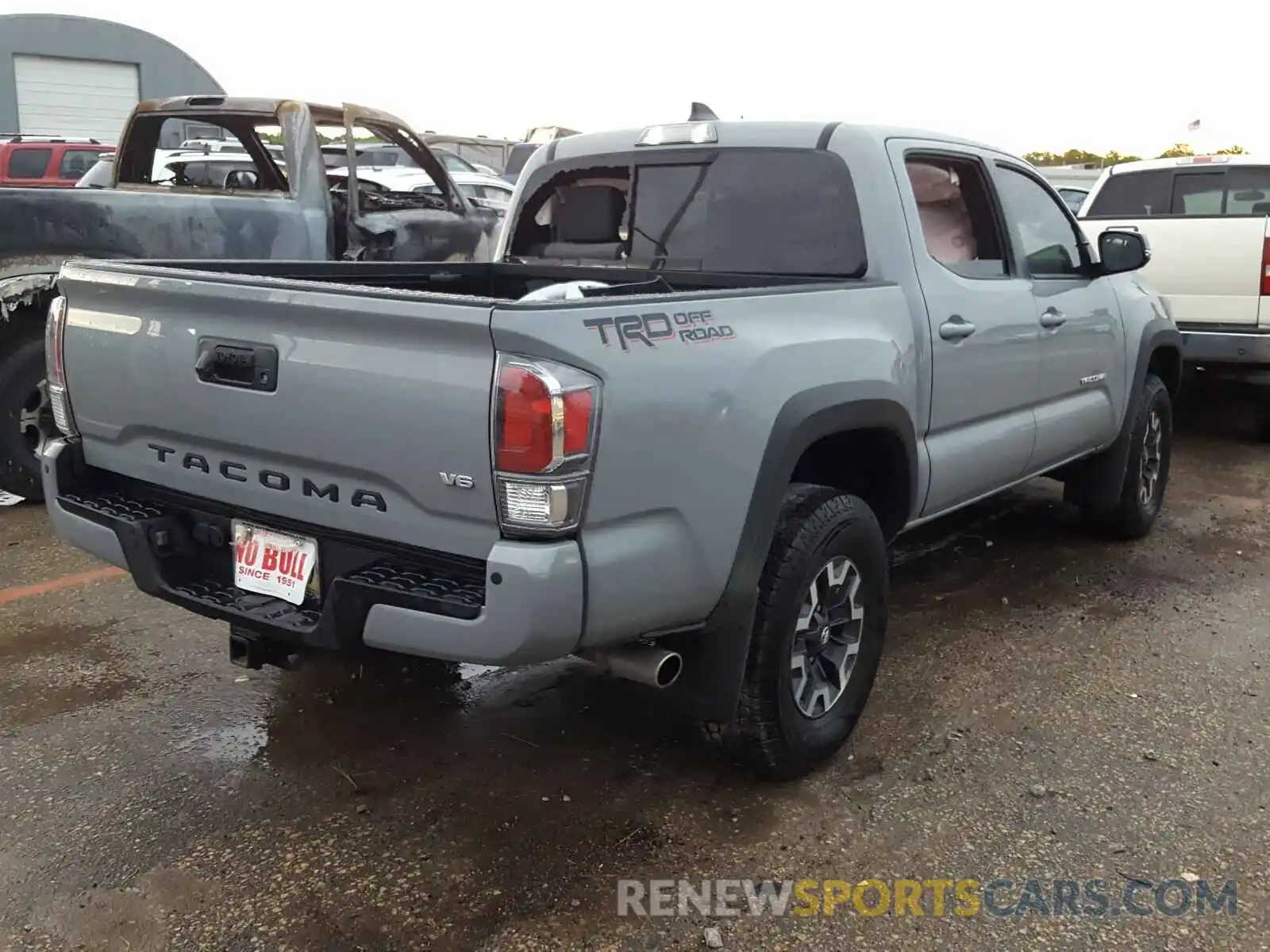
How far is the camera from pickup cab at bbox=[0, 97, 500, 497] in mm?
5469

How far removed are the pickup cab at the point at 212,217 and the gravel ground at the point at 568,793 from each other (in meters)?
1.58

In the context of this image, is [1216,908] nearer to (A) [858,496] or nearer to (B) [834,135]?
(A) [858,496]

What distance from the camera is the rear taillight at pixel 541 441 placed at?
2316 millimetres

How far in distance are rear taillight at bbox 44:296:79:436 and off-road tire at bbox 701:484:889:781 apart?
1.98 metres

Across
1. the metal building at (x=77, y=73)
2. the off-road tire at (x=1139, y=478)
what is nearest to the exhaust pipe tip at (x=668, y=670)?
the off-road tire at (x=1139, y=478)

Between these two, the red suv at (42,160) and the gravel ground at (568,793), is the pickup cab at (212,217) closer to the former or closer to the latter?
the gravel ground at (568,793)

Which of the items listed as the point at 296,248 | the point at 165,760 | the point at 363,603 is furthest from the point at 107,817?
the point at 296,248

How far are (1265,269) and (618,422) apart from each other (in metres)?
6.25

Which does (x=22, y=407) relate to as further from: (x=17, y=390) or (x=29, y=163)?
(x=29, y=163)

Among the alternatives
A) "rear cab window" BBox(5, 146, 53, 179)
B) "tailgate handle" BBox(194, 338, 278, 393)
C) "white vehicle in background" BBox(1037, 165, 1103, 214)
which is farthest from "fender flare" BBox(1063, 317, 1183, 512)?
"white vehicle in background" BBox(1037, 165, 1103, 214)

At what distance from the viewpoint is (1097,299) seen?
15.9 feet

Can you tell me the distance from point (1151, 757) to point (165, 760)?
9.56 feet

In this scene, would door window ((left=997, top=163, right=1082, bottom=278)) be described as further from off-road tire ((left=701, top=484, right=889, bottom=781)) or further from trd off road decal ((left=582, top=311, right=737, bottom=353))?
trd off road decal ((left=582, top=311, right=737, bottom=353))

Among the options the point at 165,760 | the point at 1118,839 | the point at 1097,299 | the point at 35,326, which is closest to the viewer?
the point at 1118,839
